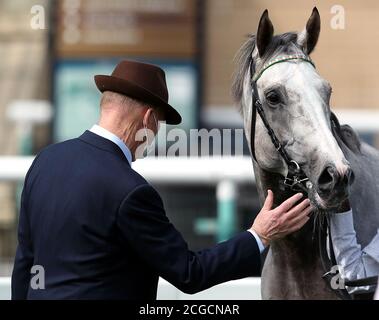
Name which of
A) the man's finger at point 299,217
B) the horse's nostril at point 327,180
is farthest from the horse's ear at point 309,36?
the man's finger at point 299,217

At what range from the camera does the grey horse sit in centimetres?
207

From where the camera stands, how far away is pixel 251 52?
2.35m

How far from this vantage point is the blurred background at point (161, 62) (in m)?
5.15

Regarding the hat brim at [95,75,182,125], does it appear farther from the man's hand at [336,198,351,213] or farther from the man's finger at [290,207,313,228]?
the man's hand at [336,198,351,213]

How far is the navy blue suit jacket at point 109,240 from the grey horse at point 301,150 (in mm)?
304

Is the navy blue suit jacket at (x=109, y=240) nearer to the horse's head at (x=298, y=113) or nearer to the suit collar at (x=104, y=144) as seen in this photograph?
the suit collar at (x=104, y=144)

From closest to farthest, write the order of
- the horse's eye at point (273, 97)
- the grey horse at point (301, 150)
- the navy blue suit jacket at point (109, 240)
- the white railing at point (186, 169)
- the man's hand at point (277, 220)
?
1. the navy blue suit jacket at point (109, 240)
2. the man's hand at point (277, 220)
3. the grey horse at point (301, 150)
4. the horse's eye at point (273, 97)
5. the white railing at point (186, 169)

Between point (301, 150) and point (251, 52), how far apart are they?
39 cm

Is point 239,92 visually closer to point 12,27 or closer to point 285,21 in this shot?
point 285,21

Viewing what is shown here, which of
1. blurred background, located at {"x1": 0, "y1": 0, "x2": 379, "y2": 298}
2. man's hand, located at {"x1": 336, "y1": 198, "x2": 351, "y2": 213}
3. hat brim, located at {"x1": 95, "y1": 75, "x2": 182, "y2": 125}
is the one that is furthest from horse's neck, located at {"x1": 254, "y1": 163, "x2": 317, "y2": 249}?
blurred background, located at {"x1": 0, "y1": 0, "x2": 379, "y2": 298}

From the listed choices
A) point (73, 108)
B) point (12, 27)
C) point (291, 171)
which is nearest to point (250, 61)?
point (291, 171)

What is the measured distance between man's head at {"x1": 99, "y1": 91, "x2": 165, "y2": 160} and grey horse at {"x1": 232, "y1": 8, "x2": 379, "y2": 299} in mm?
403

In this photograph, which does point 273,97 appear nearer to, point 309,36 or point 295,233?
point 309,36
